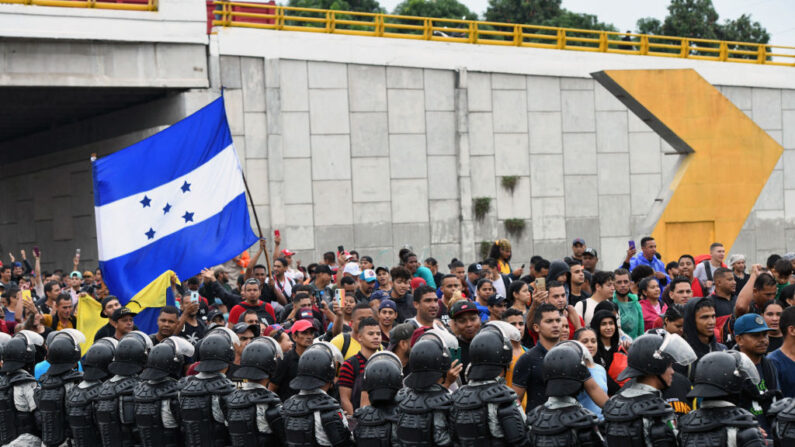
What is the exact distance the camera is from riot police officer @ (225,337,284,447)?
729 cm

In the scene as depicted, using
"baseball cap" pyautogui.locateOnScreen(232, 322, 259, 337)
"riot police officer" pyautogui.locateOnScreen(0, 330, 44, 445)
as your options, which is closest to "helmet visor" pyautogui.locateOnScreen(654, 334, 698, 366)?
"baseball cap" pyautogui.locateOnScreen(232, 322, 259, 337)

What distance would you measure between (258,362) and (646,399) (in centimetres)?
294

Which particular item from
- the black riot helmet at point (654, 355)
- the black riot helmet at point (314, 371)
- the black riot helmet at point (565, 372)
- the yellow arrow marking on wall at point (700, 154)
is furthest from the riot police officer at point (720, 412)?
the yellow arrow marking on wall at point (700, 154)

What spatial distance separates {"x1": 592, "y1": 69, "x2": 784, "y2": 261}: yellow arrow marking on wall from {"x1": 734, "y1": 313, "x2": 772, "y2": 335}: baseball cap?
12017 millimetres

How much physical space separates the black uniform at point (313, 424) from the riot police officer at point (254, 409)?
0.94ft

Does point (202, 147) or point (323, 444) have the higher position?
point (202, 147)

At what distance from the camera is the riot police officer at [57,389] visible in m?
9.21

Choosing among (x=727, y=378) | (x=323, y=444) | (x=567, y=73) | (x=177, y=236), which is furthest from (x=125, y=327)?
(x=567, y=73)

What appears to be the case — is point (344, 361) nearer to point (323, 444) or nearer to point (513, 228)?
point (323, 444)

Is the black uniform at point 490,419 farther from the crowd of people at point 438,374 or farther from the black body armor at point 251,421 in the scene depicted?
the black body armor at point 251,421

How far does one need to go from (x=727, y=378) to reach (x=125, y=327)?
6.92 m

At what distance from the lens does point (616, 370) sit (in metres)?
7.91

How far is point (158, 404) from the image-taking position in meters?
→ 8.10

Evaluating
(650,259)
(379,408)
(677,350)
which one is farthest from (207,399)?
(650,259)
